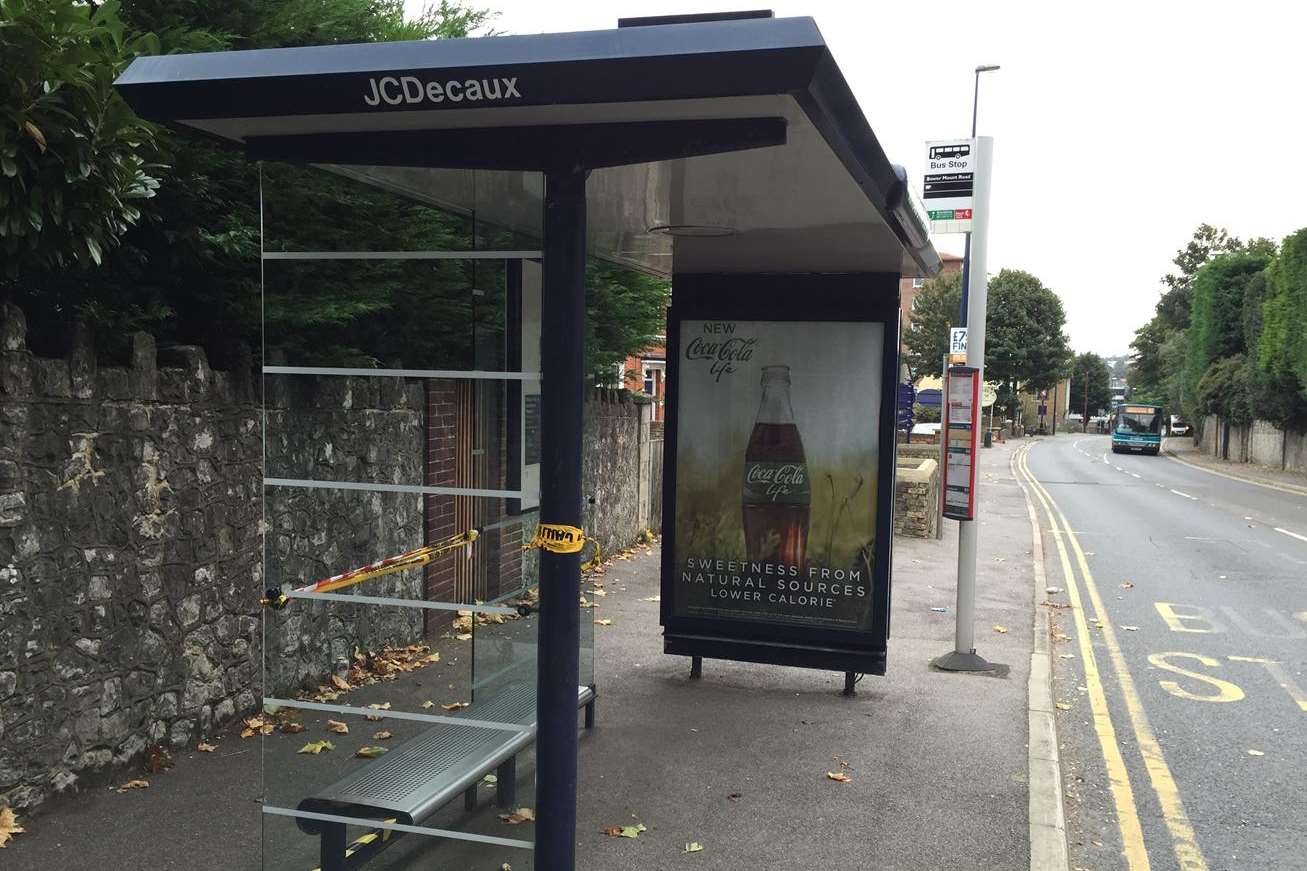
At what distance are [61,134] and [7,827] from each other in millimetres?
2817

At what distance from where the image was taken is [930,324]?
57.6 meters

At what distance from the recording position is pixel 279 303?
421cm

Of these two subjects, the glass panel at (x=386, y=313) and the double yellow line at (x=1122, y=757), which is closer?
the glass panel at (x=386, y=313)

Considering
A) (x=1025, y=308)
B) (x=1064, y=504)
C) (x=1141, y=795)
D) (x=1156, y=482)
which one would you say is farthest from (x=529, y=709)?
(x=1025, y=308)

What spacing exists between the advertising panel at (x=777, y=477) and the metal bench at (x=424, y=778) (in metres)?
2.55

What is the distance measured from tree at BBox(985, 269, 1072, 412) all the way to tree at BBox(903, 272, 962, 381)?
15847 millimetres

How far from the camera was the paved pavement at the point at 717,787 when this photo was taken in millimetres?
4230

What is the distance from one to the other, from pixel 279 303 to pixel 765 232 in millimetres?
2471

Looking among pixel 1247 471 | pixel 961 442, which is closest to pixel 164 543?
pixel 961 442

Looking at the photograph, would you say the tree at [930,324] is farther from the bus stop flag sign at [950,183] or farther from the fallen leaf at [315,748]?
the fallen leaf at [315,748]

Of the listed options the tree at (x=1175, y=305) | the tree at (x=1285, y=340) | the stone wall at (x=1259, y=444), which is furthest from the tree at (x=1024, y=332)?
the tree at (x=1285, y=340)

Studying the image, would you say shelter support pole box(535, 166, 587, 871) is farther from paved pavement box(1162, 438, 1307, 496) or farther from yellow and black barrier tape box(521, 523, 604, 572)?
paved pavement box(1162, 438, 1307, 496)

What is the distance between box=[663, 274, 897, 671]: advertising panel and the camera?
21.1ft

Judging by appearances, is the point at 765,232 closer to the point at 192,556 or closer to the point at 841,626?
the point at 841,626
